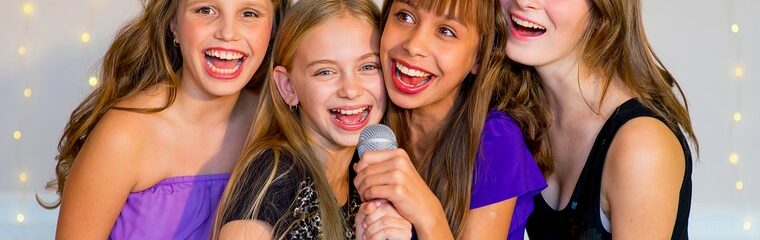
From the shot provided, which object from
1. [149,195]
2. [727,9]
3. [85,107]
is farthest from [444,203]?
[727,9]

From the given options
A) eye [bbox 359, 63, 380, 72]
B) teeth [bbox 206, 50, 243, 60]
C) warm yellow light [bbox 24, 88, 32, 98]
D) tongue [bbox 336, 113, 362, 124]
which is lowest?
warm yellow light [bbox 24, 88, 32, 98]

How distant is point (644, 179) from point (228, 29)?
38.3 inches

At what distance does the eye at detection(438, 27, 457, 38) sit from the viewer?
257cm

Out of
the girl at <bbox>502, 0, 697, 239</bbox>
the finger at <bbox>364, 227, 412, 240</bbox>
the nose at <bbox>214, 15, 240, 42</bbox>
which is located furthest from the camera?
the nose at <bbox>214, 15, 240, 42</bbox>

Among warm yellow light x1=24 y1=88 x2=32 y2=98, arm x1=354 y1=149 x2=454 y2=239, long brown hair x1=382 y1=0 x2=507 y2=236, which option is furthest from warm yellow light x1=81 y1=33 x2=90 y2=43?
arm x1=354 y1=149 x2=454 y2=239

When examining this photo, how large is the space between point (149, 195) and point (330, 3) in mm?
640

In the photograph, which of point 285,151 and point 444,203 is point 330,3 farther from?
point 444,203

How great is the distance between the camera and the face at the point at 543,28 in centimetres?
262

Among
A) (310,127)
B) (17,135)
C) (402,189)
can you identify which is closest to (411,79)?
(310,127)

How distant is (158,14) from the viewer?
292 centimetres

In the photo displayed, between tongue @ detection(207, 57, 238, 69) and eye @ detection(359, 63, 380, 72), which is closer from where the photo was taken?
eye @ detection(359, 63, 380, 72)

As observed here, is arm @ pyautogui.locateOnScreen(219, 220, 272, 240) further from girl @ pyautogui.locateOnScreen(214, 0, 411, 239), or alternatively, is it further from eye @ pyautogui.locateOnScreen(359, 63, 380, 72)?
eye @ pyautogui.locateOnScreen(359, 63, 380, 72)

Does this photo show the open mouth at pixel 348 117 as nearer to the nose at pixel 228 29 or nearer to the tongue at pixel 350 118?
the tongue at pixel 350 118

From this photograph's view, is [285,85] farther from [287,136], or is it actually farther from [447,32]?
[447,32]
